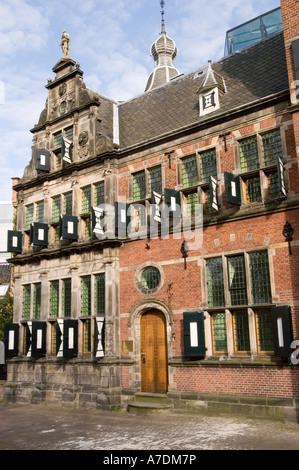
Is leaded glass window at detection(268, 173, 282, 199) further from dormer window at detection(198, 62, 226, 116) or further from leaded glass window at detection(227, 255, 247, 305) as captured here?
dormer window at detection(198, 62, 226, 116)

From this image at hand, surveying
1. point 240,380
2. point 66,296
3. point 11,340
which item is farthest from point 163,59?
point 240,380

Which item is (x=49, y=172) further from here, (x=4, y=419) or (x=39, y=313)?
(x=4, y=419)

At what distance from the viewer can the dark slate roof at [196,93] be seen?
14.3m

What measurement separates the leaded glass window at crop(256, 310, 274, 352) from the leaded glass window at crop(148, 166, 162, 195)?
5.65 meters

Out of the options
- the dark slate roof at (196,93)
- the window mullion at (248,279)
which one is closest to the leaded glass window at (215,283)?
the window mullion at (248,279)

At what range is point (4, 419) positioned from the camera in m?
14.0

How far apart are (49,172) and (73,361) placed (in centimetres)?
816

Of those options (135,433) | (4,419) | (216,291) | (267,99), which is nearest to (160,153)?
(267,99)

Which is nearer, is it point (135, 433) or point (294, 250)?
point (135, 433)

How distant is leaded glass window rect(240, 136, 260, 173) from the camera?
44.0 feet

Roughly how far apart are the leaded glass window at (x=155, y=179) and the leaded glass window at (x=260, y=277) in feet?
14.7

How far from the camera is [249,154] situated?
1359cm

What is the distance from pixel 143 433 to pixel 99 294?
6.42 m

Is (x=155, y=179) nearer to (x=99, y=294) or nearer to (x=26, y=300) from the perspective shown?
(x=99, y=294)
